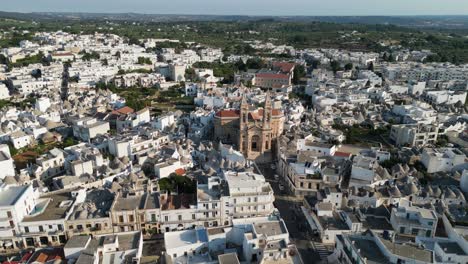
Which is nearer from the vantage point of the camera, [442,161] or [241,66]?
[442,161]

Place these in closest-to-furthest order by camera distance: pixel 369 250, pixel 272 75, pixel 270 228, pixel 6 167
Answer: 1. pixel 369 250
2. pixel 270 228
3. pixel 6 167
4. pixel 272 75

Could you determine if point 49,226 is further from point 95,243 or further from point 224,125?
point 224,125

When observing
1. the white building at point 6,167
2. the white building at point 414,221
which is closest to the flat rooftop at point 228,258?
the white building at point 414,221

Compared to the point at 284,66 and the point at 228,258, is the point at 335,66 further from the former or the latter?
the point at 228,258

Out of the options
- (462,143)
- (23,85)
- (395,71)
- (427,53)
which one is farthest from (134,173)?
(427,53)

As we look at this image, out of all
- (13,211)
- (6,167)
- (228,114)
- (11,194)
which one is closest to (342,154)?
(228,114)

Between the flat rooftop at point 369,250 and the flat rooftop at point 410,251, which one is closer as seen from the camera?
the flat rooftop at point 410,251

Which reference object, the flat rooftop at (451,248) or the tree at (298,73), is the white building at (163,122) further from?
the tree at (298,73)
